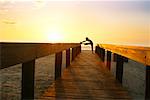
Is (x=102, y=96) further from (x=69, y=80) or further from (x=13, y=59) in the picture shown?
(x=13, y=59)

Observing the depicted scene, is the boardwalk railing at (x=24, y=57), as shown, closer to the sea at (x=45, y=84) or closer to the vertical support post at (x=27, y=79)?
the vertical support post at (x=27, y=79)

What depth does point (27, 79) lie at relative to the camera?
3381 millimetres

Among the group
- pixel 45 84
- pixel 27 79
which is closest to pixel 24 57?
pixel 27 79

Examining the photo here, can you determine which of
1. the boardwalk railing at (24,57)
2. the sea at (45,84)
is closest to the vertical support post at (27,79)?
the boardwalk railing at (24,57)

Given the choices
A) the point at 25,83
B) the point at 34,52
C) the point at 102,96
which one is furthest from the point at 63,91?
the point at 34,52

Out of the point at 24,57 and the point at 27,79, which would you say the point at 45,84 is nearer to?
the point at 27,79

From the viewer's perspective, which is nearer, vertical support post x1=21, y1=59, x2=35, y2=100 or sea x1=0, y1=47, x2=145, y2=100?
vertical support post x1=21, y1=59, x2=35, y2=100

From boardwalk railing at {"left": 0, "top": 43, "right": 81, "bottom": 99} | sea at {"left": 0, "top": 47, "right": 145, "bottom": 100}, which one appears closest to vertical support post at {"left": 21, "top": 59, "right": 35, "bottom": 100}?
boardwalk railing at {"left": 0, "top": 43, "right": 81, "bottom": 99}

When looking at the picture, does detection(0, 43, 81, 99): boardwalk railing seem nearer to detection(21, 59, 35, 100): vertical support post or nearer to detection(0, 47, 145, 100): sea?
detection(21, 59, 35, 100): vertical support post

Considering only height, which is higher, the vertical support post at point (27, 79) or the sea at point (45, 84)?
the vertical support post at point (27, 79)

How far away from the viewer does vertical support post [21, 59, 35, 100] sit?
3.34 meters

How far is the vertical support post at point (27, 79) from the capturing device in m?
Result: 3.34

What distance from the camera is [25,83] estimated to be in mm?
3389

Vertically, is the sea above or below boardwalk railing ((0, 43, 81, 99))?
below
